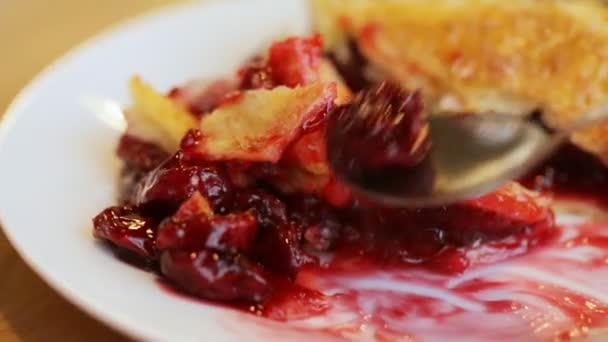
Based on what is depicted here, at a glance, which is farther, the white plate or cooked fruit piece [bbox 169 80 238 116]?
cooked fruit piece [bbox 169 80 238 116]

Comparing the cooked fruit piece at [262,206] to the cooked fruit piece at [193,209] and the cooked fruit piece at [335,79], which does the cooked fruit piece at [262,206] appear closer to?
the cooked fruit piece at [193,209]

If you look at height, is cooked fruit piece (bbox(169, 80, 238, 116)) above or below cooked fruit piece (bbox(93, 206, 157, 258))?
above

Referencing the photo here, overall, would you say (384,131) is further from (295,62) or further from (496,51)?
(496,51)

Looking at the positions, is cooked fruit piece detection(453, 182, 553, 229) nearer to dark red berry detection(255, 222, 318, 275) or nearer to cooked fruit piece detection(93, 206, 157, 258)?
dark red berry detection(255, 222, 318, 275)

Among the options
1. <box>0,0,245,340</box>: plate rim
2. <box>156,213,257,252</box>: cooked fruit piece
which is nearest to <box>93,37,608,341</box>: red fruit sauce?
<box>156,213,257,252</box>: cooked fruit piece

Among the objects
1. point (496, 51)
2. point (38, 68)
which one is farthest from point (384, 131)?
point (38, 68)

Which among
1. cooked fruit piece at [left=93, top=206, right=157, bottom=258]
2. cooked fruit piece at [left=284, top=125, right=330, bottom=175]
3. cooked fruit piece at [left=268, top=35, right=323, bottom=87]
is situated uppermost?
cooked fruit piece at [left=268, top=35, right=323, bottom=87]

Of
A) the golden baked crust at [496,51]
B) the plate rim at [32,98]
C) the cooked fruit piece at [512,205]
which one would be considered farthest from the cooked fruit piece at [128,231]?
the golden baked crust at [496,51]
